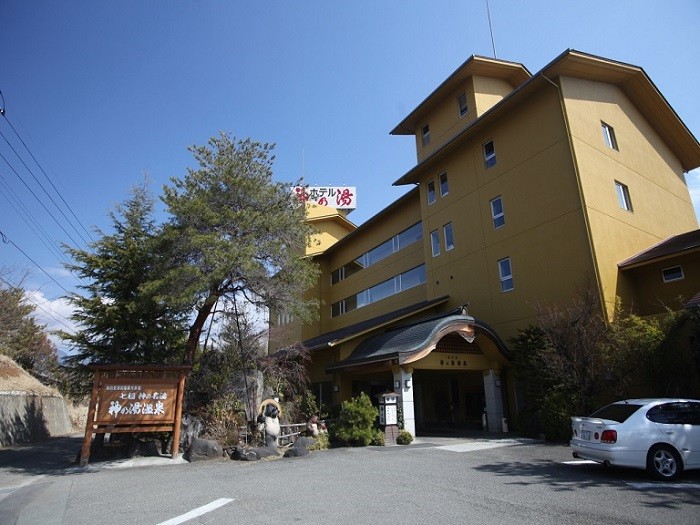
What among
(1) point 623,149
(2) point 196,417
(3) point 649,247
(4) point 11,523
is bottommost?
(4) point 11,523

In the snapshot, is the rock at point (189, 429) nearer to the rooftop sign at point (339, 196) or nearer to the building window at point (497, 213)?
the building window at point (497, 213)

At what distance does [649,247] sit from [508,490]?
51.3 ft

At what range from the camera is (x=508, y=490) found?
7430 millimetres

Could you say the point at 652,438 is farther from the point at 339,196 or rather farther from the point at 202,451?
the point at 339,196

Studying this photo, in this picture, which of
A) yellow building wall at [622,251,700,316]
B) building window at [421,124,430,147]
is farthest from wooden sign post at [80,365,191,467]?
building window at [421,124,430,147]

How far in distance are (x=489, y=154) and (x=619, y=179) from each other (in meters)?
5.44

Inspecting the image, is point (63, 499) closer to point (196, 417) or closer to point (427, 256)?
point (196, 417)

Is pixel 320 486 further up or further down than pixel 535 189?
further down

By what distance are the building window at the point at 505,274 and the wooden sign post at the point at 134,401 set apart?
12814 millimetres

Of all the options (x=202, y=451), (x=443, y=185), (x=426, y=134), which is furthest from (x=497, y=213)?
(x=202, y=451)

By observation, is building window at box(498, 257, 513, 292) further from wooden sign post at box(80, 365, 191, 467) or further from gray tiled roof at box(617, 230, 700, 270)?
wooden sign post at box(80, 365, 191, 467)

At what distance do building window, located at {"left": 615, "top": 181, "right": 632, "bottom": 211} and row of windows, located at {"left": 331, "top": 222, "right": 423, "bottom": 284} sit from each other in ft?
31.7

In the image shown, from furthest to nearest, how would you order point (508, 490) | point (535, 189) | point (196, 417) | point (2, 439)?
point (2, 439)
point (535, 189)
point (196, 417)
point (508, 490)

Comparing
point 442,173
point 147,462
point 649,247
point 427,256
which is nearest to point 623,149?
point 649,247
